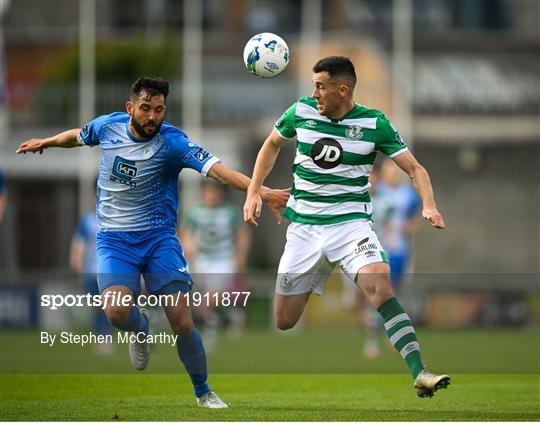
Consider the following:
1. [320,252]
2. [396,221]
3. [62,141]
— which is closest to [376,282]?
[320,252]

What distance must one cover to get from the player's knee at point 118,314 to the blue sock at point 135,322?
48 millimetres

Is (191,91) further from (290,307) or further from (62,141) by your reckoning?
(290,307)

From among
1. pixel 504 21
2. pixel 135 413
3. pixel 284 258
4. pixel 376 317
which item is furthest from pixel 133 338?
pixel 504 21

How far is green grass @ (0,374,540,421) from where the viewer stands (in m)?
10.7

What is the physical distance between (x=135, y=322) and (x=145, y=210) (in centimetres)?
91

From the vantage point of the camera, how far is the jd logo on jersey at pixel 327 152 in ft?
36.6

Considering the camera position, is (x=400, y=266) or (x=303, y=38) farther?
(x=303, y=38)

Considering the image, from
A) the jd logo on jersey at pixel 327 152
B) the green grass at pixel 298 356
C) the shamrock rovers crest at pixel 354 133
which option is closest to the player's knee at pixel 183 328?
the jd logo on jersey at pixel 327 152

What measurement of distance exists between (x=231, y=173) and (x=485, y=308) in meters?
16.5

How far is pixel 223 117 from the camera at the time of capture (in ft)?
135

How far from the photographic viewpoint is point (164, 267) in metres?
11.1

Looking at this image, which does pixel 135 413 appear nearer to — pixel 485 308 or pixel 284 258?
pixel 284 258

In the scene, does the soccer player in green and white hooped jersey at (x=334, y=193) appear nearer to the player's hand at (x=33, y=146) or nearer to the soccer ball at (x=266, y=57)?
the soccer ball at (x=266, y=57)

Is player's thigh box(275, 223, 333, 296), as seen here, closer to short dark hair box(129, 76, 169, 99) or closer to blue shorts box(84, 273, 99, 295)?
short dark hair box(129, 76, 169, 99)
